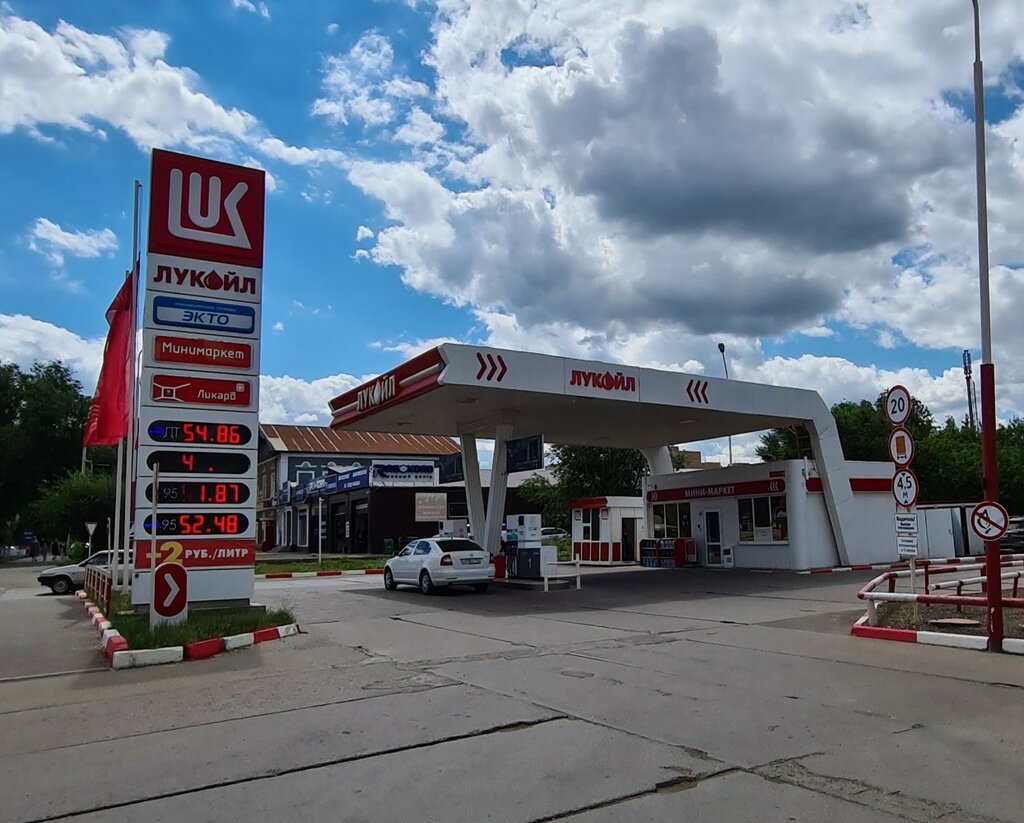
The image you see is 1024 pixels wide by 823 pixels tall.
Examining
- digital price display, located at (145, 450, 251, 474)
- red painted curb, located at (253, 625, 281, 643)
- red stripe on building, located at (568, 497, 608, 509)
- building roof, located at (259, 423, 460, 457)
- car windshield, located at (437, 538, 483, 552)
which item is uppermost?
building roof, located at (259, 423, 460, 457)

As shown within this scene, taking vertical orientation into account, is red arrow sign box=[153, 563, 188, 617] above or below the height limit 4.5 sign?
below

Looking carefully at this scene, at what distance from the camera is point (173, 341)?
15180mm

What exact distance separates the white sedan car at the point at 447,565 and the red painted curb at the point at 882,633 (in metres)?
10.8

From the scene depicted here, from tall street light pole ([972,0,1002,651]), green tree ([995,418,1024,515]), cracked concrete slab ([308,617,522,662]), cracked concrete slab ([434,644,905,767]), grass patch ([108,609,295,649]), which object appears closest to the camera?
cracked concrete slab ([434,644,905,767])

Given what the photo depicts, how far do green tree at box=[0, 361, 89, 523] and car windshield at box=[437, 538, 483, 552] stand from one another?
51.5 metres

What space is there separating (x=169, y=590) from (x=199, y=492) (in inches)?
79.8

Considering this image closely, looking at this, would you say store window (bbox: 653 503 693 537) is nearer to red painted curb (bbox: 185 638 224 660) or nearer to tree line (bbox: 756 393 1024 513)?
tree line (bbox: 756 393 1024 513)

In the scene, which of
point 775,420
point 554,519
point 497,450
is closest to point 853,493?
point 775,420

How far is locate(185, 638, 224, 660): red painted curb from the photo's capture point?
12125 mm

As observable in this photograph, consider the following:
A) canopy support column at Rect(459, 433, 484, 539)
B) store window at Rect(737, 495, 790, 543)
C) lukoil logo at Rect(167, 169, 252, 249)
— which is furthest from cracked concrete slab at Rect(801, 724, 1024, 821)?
store window at Rect(737, 495, 790, 543)

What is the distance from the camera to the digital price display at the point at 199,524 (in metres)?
14.4

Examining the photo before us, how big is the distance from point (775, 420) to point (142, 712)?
22962 mm

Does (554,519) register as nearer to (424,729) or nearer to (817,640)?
(817,640)

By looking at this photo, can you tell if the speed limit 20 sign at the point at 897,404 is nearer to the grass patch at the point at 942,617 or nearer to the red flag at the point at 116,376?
the grass patch at the point at 942,617
